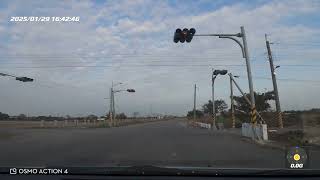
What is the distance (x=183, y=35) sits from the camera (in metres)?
18.8

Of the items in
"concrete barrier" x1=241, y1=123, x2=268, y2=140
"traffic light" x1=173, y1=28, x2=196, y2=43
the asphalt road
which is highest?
"traffic light" x1=173, y1=28, x2=196, y2=43

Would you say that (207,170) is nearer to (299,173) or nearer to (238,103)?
(299,173)

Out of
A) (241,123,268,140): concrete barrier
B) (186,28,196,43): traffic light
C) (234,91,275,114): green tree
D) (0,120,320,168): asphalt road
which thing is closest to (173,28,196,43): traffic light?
(186,28,196,43): traffic light

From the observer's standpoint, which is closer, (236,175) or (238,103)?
(236,175)

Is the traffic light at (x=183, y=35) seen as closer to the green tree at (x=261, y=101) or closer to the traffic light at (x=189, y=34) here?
the traffic light at (x=189, y=34)

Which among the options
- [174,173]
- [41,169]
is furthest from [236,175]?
[41,169]

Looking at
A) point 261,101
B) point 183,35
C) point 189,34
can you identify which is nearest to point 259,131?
point 189,34

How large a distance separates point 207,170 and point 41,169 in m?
1.92

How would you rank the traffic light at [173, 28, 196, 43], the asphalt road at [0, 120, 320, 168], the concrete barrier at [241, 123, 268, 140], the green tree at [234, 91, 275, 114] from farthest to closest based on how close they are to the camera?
the green tree at [234, 91, 275, 114]
the concrete barrier at [241, 123, 268, 140]
the traffic light at [173, 28, 196, 43]
the asphalt road at [0, 120, 320, 168]

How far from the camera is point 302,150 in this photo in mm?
6188

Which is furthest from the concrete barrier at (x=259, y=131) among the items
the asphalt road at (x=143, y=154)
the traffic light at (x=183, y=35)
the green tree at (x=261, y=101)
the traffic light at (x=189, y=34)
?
the green tree at (x=261, y=101)

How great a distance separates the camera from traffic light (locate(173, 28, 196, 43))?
17391mm

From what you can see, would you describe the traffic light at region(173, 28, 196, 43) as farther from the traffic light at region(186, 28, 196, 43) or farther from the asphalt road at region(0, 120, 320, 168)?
the asphalt road at region(0, 120, 320, 168)

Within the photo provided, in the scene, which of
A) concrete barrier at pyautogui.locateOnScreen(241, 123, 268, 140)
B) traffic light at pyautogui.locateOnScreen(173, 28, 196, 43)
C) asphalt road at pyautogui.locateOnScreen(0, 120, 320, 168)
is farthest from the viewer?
concrete barrier at pyautogui.locateOnScreen(241, 123, 268, 140)
